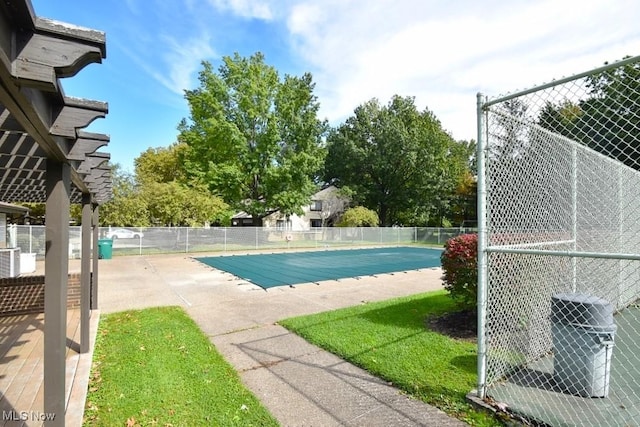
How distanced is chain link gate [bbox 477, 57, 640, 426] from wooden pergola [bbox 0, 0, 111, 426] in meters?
3.00

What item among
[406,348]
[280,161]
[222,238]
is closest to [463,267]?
[406,348]

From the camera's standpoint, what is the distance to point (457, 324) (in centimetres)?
554

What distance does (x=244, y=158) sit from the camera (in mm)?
25609

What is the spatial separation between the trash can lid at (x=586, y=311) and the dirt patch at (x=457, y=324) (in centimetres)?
176

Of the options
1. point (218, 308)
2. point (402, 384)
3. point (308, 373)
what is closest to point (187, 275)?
point (218, 308)

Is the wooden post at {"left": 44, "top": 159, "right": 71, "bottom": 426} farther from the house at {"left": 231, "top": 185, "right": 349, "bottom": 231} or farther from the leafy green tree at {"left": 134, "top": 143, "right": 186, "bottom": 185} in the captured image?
the leafy green tree at {"left": 134, "top": 143, "right": 186, "bottom": 185}

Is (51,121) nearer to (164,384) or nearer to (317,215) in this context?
(164,384)

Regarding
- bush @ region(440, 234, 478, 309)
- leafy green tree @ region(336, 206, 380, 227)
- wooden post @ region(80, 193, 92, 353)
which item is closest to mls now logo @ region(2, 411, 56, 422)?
wooden post @ region(80, 193, 92, 353)

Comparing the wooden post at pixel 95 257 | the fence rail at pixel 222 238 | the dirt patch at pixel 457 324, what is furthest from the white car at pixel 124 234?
the dirt patch at pixel 457 324

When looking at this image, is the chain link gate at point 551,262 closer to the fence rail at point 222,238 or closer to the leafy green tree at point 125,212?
the fence rail at point 222,238

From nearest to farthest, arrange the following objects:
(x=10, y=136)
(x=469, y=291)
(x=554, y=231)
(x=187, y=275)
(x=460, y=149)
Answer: (x=10, y=136), (x=554, y=231), (x=469, y=291), (x=187, y=275), (x=460, y=149)

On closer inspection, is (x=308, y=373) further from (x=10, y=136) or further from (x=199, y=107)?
(x=199, y=107)

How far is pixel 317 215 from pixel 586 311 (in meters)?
35.0

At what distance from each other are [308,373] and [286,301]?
12.5 ft
